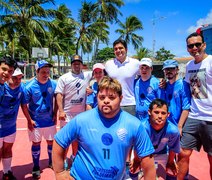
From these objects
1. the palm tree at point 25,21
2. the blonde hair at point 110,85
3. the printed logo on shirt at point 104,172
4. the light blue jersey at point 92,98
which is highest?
the palm tree at point 25,21

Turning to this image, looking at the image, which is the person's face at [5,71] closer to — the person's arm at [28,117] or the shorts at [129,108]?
the person's arm at [28,117]

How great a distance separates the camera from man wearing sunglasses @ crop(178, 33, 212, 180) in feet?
11.3

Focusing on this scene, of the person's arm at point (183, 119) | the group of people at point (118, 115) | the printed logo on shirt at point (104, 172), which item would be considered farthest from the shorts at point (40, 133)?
the printed logo on shirt at point (104, 172)

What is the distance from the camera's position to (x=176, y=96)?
390 cm

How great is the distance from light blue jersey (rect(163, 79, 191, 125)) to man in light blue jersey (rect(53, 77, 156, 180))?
175 cm

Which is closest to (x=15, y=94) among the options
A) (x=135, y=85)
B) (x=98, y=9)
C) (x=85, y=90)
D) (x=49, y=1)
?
(x=85, y=90)

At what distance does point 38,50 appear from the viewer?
69.8 ft

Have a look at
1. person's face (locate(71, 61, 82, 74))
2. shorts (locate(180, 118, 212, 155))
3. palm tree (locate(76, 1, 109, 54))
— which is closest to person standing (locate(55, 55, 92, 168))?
person's face (locate(71, 61, 82, 74))

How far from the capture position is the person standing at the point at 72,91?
439 centimetres

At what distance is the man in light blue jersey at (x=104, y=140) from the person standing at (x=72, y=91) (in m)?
2.16

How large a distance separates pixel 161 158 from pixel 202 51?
1711 mm

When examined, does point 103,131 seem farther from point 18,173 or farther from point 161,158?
point 18,173

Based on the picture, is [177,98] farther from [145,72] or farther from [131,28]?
[131,28]

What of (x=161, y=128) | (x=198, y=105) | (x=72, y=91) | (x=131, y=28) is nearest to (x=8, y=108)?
(x=72, y=91)
